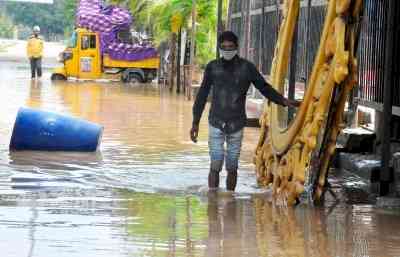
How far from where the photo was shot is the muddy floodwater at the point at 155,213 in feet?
26.0

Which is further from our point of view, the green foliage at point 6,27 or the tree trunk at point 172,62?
the green foliage at point 6,27

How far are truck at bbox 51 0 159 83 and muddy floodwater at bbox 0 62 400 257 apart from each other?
20915 millimetres

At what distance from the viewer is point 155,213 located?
953 centimetres

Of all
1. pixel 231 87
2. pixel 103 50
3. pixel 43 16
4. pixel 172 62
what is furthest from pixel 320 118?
pixel 43 16

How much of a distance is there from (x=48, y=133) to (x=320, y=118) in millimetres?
5653

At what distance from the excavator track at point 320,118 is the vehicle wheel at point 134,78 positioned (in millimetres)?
26786

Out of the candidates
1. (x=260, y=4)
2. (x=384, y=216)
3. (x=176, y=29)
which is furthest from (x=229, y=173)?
(x=176, y=29)

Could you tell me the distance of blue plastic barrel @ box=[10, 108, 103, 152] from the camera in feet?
46.9

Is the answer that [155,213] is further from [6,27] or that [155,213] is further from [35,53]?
[6,27]

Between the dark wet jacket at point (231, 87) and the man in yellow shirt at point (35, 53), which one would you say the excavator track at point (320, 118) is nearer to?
the dark wet jacket at point (231, 87)

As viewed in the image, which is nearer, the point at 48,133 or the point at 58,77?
the point at 48,133

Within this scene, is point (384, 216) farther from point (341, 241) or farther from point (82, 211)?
point (82, 211)

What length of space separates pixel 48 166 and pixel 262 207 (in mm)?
3647

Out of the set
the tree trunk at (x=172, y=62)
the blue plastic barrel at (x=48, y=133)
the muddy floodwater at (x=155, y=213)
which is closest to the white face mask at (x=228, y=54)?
the muddy floodwater at (x=155, y=213)
